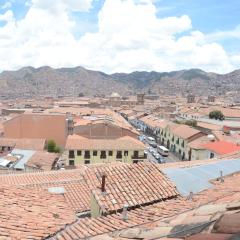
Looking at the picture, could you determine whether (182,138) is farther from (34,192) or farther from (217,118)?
(34,192)

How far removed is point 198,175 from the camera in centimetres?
1251

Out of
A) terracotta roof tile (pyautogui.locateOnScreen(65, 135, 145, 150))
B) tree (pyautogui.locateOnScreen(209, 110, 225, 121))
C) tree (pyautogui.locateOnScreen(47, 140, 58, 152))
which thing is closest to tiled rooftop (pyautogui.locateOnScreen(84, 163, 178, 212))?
terracotta roof tile (pyautogui.locateOnScreen(65, 135, 145, 150))

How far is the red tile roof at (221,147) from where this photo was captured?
4003cm

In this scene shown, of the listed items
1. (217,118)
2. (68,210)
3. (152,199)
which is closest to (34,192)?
(68,210)

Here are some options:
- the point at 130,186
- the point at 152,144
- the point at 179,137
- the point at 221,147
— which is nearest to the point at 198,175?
the point at 130,186

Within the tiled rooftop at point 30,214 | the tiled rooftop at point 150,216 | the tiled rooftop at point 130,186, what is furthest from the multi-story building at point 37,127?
the tiled rooftop at point 150,216

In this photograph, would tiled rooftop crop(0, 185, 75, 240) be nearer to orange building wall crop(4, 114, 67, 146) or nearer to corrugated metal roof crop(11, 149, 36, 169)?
corrugated metal roof crop(11, 149, 36, 169)

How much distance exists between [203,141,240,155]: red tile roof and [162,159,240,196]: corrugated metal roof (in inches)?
1020

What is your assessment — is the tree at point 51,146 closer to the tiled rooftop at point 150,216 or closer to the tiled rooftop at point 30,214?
the tiled rooftop at point 30,214

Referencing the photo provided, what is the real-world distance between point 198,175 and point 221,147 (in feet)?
102

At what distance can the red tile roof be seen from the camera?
40025 mm

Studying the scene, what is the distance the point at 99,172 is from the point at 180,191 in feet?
7.91

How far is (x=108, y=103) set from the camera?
536 feet

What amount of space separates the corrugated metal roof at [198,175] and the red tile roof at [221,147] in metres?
25.9
